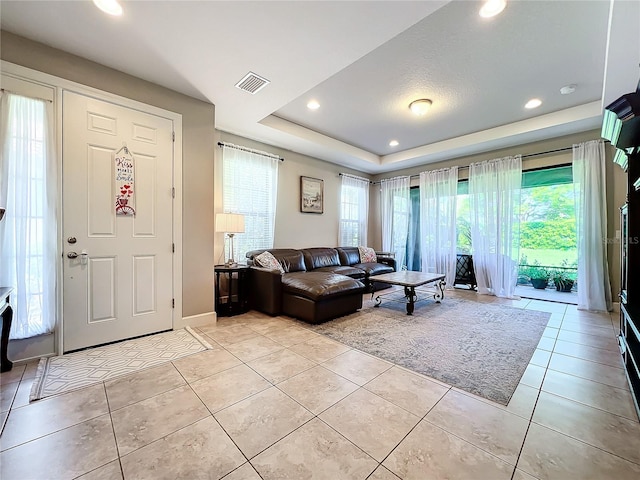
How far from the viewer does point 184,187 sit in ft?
9.94

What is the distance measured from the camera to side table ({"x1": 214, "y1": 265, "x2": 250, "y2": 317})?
3.54 m

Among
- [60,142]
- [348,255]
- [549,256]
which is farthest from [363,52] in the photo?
[549,256]

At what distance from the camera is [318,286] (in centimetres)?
323

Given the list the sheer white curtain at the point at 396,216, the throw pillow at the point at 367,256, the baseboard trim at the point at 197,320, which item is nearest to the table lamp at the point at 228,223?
the baseboard trim at the point at 197,320

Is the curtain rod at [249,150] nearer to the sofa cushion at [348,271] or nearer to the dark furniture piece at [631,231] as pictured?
the sofa cushion at [348,271]

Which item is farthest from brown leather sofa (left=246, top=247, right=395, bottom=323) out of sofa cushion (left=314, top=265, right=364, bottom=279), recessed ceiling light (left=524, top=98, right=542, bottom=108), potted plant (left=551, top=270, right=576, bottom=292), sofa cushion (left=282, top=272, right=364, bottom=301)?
potted plant (left=551, top=270, right=576, bottom=292)

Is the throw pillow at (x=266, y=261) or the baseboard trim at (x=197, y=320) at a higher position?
the throw pillow at (x=266, y=261)

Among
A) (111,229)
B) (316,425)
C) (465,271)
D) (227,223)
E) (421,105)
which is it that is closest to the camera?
(316,425)

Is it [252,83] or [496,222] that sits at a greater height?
[252,83]

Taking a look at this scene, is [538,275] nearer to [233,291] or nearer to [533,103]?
[533,103]

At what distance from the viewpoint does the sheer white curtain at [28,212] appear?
2.11 m

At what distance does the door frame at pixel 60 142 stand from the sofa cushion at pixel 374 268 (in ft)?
10.5

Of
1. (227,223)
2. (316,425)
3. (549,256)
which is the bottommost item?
(316,425)

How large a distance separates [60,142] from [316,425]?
10.2 feet
